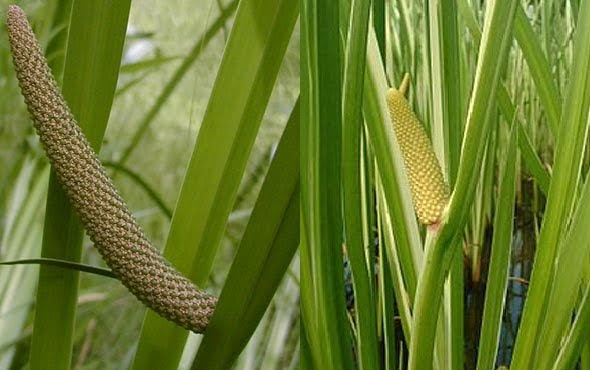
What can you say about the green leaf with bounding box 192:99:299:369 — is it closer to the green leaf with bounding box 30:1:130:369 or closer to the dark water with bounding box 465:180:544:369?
the green leaf with bounding box 30:1:130:369

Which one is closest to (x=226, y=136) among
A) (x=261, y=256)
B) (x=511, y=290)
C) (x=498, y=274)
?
(x=261, y=256)

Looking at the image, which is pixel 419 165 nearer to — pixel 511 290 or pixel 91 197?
pixel 91 197

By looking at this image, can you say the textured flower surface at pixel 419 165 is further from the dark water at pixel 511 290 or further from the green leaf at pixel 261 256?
the dark water at pixel 511 290

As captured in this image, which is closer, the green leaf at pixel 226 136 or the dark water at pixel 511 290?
the green leaf at pixel 226 136

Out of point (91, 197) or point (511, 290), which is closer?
point (91, 197)

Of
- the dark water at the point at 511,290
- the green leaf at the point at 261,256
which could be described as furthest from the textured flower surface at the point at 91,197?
the dark water at the point at 511,290
